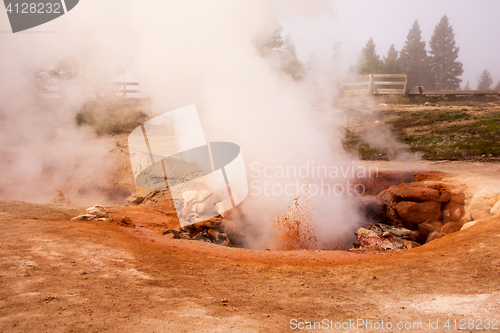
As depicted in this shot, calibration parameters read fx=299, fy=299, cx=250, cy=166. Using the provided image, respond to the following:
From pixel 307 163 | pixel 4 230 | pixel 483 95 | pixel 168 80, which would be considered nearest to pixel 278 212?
pixel 307 163

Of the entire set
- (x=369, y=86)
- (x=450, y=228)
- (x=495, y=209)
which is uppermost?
(x=369, y=86)

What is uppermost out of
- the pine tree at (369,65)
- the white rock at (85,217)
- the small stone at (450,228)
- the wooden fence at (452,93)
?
the pine tree at (369,65)

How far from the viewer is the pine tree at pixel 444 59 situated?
3716 centimetres

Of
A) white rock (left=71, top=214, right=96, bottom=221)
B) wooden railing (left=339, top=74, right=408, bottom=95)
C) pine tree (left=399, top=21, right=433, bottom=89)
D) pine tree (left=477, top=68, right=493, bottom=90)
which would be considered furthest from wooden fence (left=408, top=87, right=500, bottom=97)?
pine tree (left=477, top=68, right=493, bottom=90)

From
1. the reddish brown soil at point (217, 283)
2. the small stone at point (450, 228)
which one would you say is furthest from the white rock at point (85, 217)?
the small stone at point (450, 228)

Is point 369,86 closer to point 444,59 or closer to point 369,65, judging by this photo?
point 369,65

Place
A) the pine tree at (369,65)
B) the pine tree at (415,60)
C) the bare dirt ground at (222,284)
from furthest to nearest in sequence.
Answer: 1. the pine tree at (415,60)
2. the pine tree at (369,65)
3. the bare dirt ground at (222,284)

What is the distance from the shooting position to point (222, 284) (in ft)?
10.9

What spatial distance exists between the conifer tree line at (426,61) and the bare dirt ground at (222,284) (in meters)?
32.0

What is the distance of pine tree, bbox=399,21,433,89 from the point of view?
118 ft

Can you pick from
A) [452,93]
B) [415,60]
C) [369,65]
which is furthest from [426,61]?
[452,93]

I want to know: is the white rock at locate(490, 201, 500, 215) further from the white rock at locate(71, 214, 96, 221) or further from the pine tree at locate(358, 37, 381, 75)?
the pine tree at locate(358, 37, 381, 75)

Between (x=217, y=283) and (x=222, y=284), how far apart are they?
62 millimetres

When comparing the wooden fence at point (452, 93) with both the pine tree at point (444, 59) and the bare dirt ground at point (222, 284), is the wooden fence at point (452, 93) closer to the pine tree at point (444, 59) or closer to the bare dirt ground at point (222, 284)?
the bare dirt ground at point (222, 284)
